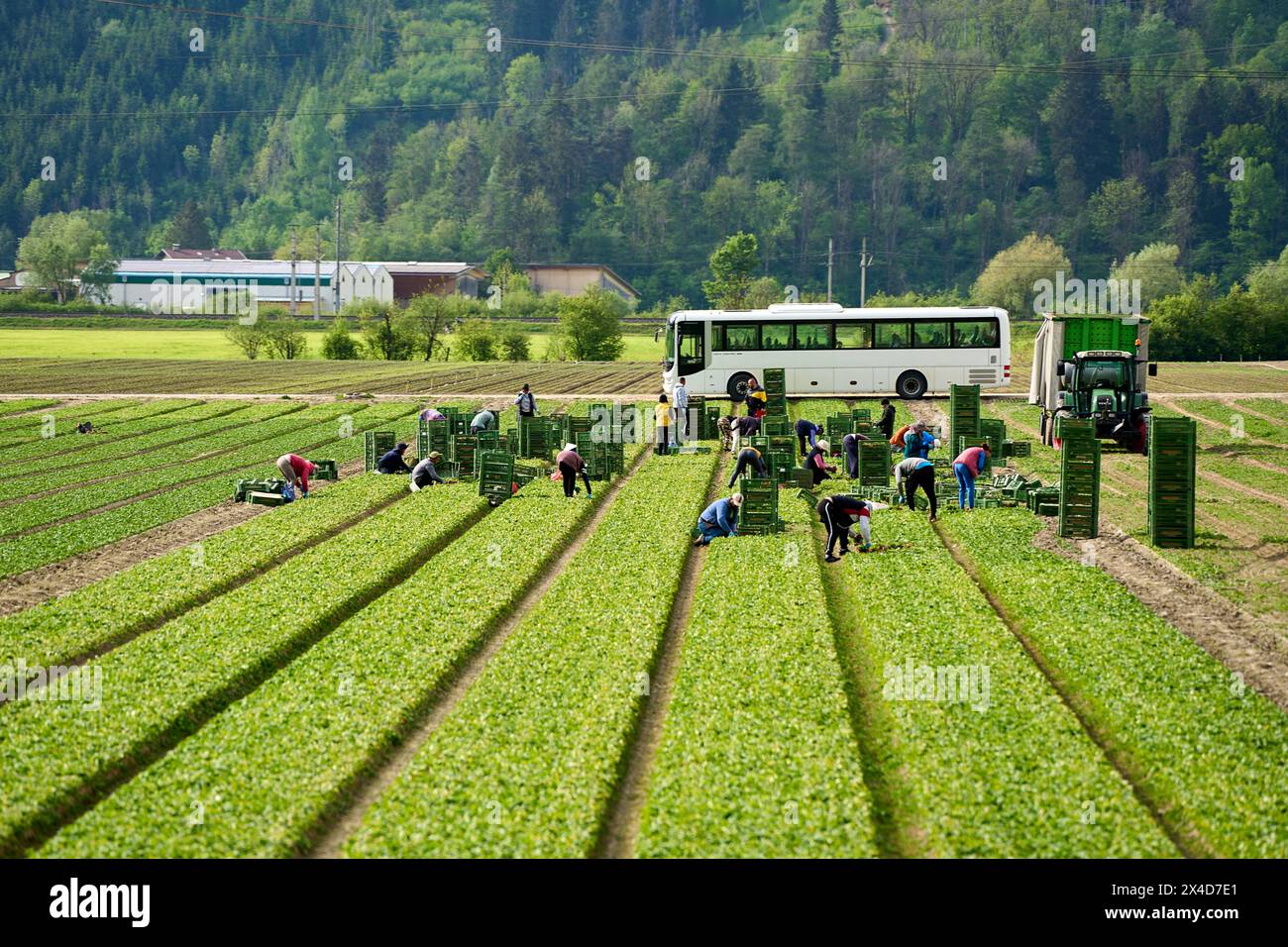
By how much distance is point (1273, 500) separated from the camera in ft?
110

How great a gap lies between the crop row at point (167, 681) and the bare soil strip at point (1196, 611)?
12078 millimetres

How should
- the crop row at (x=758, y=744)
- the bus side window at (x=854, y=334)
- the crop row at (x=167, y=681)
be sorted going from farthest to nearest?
1. the bus side window at (x=854, y=334)
2. the crop row at (x=167, y=681)
3. the crop row at (x=758, y=744)

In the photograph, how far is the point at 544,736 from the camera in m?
15.8

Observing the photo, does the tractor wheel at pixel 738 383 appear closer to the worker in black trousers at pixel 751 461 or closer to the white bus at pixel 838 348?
the white bus at pixel 838 348

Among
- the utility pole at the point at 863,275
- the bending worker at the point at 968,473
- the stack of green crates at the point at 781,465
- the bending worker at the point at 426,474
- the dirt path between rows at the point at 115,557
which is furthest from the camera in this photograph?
the utility pole at the point at 863,275

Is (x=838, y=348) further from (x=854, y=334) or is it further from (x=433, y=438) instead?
(x=433, y=438)

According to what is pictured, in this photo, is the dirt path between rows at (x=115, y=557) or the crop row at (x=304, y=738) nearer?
the crop row at (x=304, y=738)

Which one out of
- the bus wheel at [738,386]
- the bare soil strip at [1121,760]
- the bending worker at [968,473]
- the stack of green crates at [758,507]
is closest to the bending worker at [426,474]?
the stack of green crates at [758,507]

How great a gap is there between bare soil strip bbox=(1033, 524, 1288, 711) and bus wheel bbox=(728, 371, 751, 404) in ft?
96.8

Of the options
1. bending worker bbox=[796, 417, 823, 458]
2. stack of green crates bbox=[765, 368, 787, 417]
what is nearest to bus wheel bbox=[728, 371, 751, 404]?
stack of green crates bbox=[765, 368, 787, 417]

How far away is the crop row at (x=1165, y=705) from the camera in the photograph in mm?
13641

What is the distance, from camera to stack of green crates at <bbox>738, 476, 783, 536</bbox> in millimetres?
28812
